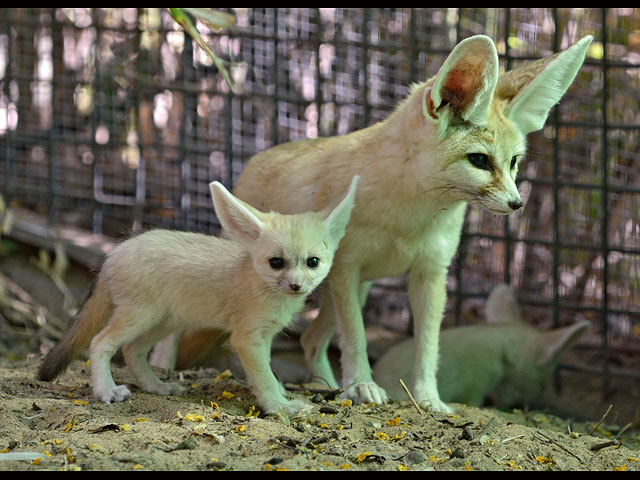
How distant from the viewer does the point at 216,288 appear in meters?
3.95

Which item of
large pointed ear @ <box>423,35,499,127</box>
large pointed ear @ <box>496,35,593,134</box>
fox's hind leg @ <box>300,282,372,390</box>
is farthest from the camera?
fox's hind leg @ <box>300,282,372,390</box>

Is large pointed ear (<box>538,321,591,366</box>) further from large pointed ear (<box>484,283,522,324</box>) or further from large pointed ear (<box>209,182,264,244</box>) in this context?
large pointed ear (<box>209,182,264,244</box>)

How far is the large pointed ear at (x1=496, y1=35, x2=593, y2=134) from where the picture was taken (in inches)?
160

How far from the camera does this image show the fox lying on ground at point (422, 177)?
151 inches

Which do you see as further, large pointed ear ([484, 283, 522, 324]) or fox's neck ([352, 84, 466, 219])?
large pointed ear ([484, 283, 522, 324])

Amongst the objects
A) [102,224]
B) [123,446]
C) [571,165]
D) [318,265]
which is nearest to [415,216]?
[318,265]

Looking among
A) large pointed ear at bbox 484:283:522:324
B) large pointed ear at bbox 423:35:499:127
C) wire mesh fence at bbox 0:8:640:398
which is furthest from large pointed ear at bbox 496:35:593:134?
large pointed ear at bbox 484:283:522:324

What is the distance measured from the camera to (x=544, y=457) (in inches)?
142

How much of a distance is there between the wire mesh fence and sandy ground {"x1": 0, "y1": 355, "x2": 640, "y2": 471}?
227cm

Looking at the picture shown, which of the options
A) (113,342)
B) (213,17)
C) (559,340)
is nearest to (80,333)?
(113,342)

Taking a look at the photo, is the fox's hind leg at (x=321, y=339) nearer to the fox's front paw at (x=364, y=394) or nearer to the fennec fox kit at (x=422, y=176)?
the fennec fox kit at (x=422, y=176)

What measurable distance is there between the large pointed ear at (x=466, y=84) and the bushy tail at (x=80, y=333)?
1739 millimetres
